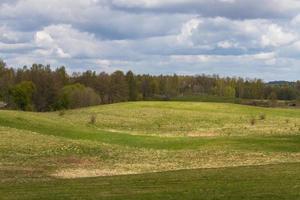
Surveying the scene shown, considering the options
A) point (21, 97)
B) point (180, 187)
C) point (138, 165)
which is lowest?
point (138, 165)

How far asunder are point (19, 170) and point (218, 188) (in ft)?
36.7

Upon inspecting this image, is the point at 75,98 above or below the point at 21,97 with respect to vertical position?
below

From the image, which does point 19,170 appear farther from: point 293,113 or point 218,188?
point 293,113

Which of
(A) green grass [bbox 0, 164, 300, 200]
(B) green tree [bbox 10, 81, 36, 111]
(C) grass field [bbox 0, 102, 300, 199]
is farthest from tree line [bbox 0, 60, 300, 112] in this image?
(A) green grass [bbox 0, 164, 300, 200]

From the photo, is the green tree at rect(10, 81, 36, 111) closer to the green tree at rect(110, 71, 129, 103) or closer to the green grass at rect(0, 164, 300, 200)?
the green tree at rect(110, 71, 129, 103)

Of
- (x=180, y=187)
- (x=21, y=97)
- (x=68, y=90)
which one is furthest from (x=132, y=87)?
(x=180, y=187)

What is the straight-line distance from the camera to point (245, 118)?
250 ft

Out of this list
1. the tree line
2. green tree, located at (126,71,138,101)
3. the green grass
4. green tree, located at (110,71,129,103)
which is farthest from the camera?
green tree, located at (126,71,138,101)

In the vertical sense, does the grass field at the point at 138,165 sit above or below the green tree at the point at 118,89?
below

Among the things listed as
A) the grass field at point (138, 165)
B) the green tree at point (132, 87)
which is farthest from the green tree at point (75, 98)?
the grass field at point (138, 165)

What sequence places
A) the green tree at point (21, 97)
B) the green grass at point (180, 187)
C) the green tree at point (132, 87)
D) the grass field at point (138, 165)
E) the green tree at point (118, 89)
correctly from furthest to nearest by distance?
1. the green tree at point (132, 87)
2. the green tree at point (118, 89)
3. the green tree at point (21, 97)
4. the grass field at point (138, 165)
5. the green grass at point (180, 187)

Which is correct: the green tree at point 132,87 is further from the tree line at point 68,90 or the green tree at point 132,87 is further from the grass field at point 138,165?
the grass field at point 138,165

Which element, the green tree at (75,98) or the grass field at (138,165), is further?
the green tree at (75,98)

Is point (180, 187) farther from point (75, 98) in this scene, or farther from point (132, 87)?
point (132, 87)
